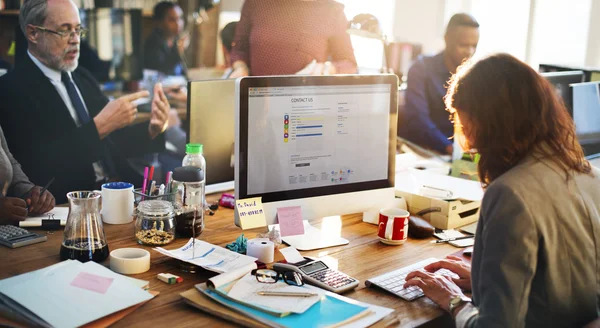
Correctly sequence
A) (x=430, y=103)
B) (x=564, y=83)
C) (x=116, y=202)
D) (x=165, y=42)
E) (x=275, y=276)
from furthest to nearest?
(x=165, y=42)
(x=430, y=103)
(x=564, y=83)
(x=116, y=202)
(x=275, y=276)

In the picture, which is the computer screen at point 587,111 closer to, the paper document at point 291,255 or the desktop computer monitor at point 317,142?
the desktop computer monitor at point 317,142

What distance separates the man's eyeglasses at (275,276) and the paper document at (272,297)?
1 cm

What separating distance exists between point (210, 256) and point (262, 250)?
14 centimetres

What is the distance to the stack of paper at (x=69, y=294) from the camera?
1190mm

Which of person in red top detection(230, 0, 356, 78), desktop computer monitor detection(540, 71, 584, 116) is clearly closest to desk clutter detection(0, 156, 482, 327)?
desktop computer monitor detection(540, 71, 584, 116)

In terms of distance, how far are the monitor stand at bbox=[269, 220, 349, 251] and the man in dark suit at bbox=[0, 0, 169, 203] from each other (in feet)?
3.31

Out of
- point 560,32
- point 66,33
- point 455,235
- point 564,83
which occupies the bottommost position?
point 455,235

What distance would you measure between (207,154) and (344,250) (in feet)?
1.91

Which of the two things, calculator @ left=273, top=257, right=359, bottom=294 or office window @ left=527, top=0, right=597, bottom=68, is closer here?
calculator @ left=273, top=257, right=359, bottom=294

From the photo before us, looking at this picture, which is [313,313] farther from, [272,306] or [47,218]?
[47,218]

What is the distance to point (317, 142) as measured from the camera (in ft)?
5.81

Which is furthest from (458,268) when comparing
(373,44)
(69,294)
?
(373,44)

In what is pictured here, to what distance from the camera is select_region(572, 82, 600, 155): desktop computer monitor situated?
Result: 2781 millimetres

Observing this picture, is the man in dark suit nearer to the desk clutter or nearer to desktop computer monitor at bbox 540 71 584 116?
the desk clutter
